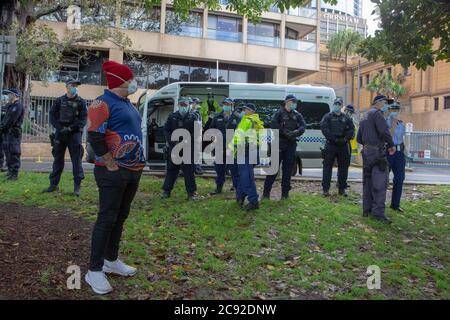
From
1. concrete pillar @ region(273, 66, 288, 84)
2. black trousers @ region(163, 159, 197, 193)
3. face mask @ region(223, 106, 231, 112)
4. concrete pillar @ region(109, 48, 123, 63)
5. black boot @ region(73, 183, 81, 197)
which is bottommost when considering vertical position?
black boot @ region(73, 183, 81, 197)

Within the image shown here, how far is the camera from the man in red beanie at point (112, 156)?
178 inches

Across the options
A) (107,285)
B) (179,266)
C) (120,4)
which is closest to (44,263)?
(107,285)

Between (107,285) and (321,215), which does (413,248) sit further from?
(107,285)

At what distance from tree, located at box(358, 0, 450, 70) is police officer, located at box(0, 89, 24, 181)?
7.37m

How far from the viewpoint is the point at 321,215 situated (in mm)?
8117

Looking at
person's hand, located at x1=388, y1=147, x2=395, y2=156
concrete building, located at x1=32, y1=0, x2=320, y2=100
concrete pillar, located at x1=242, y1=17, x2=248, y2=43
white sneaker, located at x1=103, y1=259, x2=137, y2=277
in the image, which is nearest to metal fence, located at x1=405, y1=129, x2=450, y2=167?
concrete building, located at x1=32, y1=0, x2=320, y2=100

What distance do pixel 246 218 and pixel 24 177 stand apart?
19.4 ft

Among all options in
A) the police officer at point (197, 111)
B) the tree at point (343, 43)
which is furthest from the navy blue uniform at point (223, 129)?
the tree at point (343, 43)

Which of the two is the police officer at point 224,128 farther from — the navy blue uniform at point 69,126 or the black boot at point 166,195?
the navy blue uniform at point 69,126

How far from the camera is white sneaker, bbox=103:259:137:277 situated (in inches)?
192

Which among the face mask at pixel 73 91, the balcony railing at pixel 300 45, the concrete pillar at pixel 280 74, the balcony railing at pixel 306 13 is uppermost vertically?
the balcony railing at pixel 306 13

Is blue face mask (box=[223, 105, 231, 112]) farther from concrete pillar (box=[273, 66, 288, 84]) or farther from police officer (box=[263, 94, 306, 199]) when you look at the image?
concrete pillar (box=[273, 66, 288, 84])

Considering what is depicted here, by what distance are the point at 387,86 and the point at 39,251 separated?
168 feet

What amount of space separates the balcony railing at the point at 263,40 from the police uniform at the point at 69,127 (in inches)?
1194
